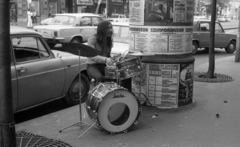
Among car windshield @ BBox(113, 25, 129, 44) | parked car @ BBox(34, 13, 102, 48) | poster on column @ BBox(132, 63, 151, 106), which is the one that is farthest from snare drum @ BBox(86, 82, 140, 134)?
parked car @ BBox(34, 13, 102, 48)

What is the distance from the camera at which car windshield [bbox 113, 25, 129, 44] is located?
10992 mm

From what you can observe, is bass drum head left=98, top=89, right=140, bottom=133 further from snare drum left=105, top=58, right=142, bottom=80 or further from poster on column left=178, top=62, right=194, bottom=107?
poster on column left=178, top=62, right=194, bottom=107

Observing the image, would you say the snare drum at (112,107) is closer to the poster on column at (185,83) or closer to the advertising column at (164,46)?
the advertising column at (164,46)

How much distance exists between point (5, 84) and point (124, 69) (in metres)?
2.03

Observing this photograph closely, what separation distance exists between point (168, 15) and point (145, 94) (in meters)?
1.56

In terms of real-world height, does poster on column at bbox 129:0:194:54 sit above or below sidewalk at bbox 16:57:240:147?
above

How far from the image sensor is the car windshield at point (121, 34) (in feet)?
36.1

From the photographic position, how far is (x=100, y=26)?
5.88 m

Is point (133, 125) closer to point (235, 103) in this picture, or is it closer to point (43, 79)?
point (43, 79)

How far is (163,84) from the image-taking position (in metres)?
6.21

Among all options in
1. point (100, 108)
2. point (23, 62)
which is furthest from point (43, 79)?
point (100, 108)

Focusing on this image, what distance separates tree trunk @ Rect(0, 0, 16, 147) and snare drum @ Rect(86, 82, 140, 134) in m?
1.30

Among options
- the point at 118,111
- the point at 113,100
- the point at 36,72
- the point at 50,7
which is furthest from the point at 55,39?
the point at 50,7

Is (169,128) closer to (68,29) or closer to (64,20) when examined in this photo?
(68,29)
